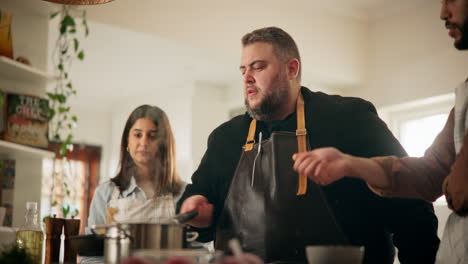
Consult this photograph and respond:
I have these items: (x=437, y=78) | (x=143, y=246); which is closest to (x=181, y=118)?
(x=437, y=78)

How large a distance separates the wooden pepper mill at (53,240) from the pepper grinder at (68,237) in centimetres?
2

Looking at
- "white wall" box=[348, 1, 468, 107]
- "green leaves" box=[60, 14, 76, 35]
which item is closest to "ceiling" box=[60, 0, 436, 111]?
"white wall" box=[348, 1, 468, 107]

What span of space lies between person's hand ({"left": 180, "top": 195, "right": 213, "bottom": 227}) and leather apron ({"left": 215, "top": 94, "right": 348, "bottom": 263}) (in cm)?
5

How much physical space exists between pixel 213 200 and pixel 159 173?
123cm

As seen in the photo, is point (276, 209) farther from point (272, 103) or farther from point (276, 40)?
point (276, 40)

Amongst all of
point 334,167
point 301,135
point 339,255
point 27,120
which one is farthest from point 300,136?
point 27,120

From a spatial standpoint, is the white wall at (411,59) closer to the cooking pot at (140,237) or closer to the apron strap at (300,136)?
the apron strap at (300,136)

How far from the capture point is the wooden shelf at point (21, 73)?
3021mm

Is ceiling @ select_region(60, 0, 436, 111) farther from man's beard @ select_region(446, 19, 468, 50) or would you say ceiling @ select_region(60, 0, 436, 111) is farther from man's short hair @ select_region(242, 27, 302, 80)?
man's beard @ select_region(446, 19, 468, 50)

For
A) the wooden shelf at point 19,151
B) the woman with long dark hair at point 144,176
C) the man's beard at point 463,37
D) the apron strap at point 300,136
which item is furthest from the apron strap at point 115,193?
the man's beard at point 463,37

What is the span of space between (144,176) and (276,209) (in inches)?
65.7

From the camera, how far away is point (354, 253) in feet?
3.82

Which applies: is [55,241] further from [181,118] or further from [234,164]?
[181,118]

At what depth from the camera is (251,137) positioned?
2203mm
